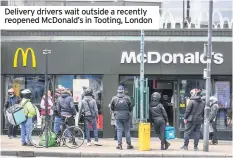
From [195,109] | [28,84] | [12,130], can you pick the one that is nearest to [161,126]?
[195,109]

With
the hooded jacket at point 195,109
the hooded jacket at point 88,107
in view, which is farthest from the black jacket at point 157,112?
the hooded jacket at point 88,107

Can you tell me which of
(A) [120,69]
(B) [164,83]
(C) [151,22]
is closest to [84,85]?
(A) [120,69]

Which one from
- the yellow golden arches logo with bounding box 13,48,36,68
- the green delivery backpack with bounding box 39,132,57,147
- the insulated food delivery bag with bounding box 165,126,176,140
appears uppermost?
the yellow golden arches logo with bounding box 13,48,36,68

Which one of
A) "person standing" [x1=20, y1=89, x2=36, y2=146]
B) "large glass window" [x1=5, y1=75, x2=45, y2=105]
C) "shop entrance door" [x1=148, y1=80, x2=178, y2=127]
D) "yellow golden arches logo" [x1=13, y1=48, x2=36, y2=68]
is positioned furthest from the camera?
"large glass window" [x1=5, y1=75, x2=45, y2=105]

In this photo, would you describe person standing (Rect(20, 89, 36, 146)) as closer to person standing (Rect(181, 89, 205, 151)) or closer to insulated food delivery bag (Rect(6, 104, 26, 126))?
insulated food delivery bag (Rect(6, 104, 26, 126))

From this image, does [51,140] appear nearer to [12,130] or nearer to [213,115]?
[12,130]

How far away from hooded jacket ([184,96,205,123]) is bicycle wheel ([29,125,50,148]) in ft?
14.1

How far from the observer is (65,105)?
46.2 ft

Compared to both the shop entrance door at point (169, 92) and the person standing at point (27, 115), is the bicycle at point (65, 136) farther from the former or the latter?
the shop entrance door at point (169, 92)

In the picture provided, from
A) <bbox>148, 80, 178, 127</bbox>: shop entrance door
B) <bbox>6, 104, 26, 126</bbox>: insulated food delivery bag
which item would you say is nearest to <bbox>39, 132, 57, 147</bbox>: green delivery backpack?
<bbox>6, 104, 26, 126</bbox>: insulated food delivery bag

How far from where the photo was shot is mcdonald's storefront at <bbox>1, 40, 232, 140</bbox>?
654 inches

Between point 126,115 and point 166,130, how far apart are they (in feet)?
4.07

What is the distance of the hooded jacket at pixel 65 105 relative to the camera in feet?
46.2

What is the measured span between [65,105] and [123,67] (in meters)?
3.43
